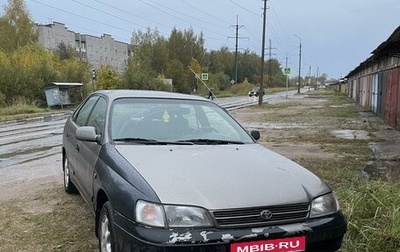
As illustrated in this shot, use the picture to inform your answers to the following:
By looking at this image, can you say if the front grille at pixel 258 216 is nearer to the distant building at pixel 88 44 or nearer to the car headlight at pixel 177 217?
the car headlight at pixel 177 217

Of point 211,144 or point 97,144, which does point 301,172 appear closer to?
point 211,144

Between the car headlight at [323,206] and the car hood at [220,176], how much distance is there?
2.1 inches

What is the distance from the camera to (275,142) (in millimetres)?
11773

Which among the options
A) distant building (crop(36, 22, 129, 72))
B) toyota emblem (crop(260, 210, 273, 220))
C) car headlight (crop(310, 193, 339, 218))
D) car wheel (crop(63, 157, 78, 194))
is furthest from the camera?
distant building (crop(36, 22, 129, 72))

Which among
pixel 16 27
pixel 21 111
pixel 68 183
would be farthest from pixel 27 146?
pixel 16 27

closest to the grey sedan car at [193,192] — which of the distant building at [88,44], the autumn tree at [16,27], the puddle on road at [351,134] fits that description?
the puddle on road at [351,134]

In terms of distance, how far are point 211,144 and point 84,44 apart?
97.4 m

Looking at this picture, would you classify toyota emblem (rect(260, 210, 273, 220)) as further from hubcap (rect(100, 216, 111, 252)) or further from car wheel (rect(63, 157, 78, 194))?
car wheel (rect(63, 157, 78, 194))

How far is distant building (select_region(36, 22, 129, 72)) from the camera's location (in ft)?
268

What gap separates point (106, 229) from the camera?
3.51 meters

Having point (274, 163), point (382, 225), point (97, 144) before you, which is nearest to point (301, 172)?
point (274, 163)

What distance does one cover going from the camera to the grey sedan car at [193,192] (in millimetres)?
2811

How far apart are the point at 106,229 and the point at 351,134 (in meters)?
11.5

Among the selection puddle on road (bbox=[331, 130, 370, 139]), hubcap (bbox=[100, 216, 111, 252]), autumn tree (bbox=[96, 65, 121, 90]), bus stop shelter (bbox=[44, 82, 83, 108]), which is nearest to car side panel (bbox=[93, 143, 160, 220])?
hubcap (bbox=[100, 216, 111, 252])
